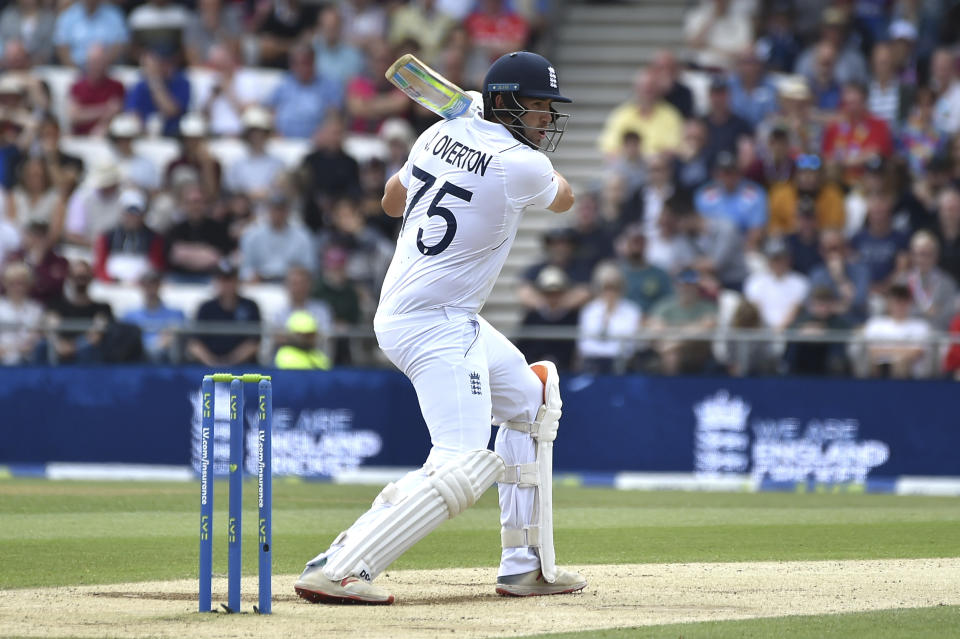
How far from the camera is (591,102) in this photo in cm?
2050

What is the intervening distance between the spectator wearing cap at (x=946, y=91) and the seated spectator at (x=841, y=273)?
2.36 m

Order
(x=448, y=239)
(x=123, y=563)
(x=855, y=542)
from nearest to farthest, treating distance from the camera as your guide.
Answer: (x=448, y=239), (x=123, y=563), (x=855, y=542)

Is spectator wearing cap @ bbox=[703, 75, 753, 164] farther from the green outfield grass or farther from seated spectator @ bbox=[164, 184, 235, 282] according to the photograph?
seated spectator @ bbox=[164, 184, 235, 282]

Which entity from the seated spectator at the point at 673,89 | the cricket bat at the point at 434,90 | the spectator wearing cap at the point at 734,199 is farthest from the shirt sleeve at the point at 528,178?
the seated spectator at the point at 673,89

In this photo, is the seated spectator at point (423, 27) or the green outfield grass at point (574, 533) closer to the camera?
the green outfield grass at point (574, 533)

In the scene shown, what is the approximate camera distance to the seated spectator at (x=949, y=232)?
15.7 meters

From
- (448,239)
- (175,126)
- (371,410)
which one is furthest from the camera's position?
(175,126)

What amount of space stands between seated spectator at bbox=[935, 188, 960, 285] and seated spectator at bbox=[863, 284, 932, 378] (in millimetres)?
877

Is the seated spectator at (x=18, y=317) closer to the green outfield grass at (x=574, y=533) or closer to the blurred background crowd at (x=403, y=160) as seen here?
the blurred background crowd at (x=403, y=160)

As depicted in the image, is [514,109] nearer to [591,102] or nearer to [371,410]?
[371,410]

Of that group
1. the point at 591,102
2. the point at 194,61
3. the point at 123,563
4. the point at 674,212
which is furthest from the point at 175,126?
the point at 123,563

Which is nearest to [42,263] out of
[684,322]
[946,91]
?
[684,322]

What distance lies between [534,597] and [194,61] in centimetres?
1430

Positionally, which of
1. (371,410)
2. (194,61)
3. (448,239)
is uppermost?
(194,61)
